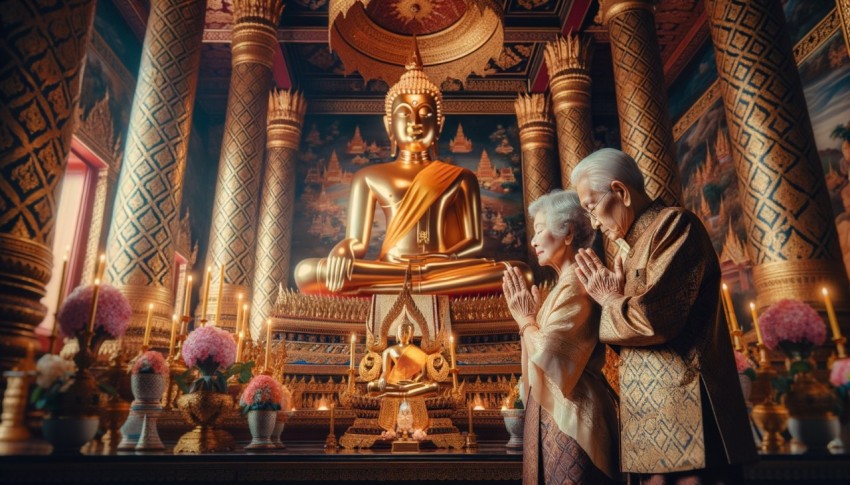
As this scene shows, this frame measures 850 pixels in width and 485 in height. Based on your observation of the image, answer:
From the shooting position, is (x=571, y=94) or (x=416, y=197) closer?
(x=416, y=197)

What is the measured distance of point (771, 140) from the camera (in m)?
3.51

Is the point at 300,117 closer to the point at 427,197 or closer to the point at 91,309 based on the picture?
the point at 427,197

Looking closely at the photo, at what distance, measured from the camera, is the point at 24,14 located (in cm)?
188

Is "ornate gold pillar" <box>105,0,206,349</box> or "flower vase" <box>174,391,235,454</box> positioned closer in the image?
"flower vase" <box>174,391,235,454</box>

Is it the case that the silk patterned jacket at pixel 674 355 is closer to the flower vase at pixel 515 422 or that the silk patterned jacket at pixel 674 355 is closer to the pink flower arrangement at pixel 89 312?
the flower vase at pixel 515 422

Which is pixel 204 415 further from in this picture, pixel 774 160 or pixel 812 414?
pixel 774 160

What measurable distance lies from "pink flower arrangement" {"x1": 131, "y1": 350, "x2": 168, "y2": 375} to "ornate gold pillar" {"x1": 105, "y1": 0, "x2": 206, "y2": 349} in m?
1.49

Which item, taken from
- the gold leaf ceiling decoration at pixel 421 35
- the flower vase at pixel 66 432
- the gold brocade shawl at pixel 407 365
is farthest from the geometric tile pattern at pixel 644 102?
the flower vase at pixel 66 432

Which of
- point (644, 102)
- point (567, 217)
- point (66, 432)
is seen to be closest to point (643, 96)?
point (644, 102)

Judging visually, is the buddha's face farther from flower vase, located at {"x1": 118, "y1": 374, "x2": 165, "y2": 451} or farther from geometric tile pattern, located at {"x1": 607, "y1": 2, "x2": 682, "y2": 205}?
flower vase, located at {"x1": 118, "y1": 374, "x2": 165, "y2": 451}

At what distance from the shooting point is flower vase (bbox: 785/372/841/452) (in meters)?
1.88

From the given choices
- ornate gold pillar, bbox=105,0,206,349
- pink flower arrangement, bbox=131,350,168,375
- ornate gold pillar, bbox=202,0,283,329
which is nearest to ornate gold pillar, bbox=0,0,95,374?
pink flower arrangement, bbox=131,350,168,375

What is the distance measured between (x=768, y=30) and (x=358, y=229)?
398 centimetres

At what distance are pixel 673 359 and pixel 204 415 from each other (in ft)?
5.86
